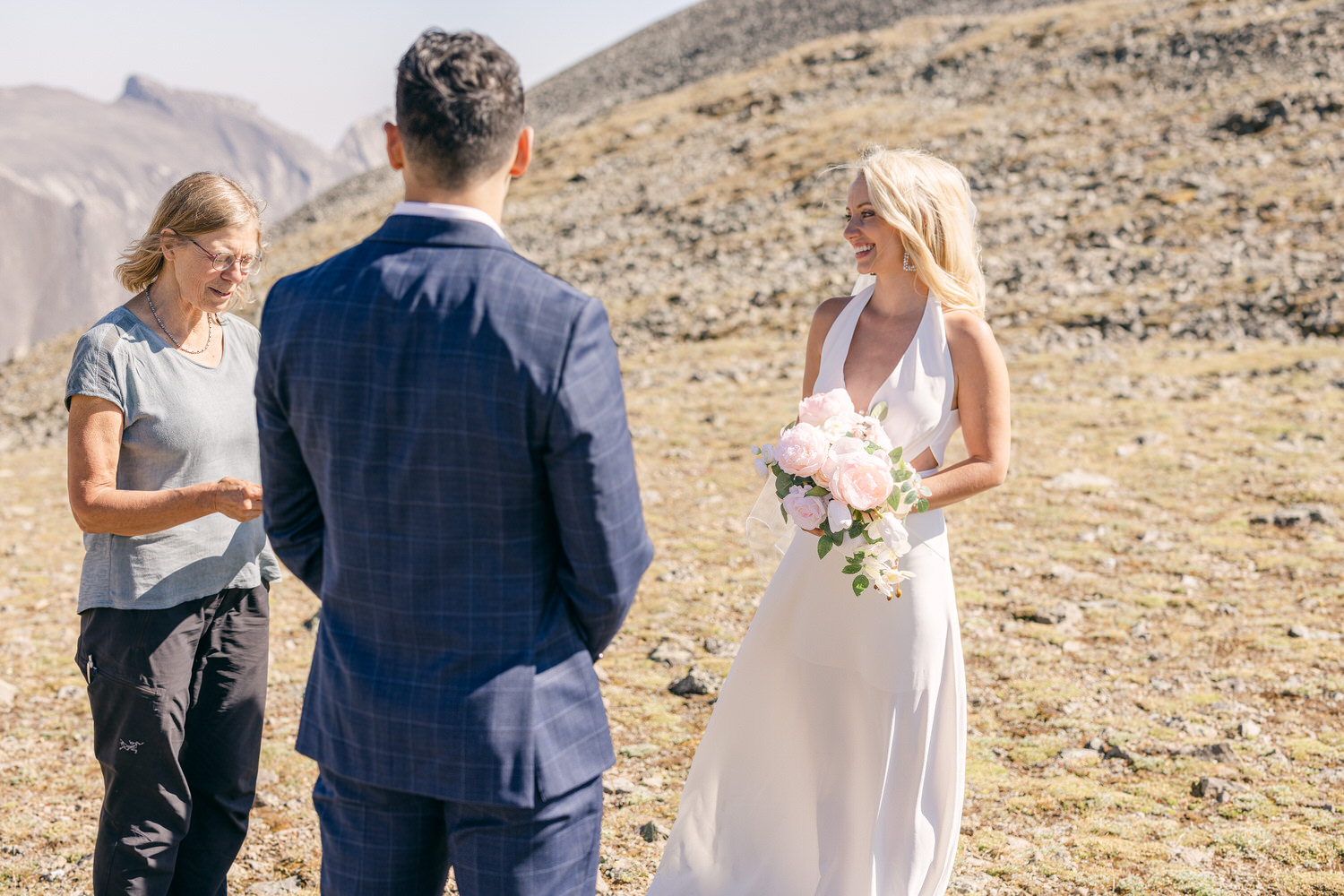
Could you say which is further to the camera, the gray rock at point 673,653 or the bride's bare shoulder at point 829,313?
the gray rock at point 673,653

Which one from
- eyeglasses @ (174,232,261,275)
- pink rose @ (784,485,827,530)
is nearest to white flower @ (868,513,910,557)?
pink rose @ (784,485,827,530)

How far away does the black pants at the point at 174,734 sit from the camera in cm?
294

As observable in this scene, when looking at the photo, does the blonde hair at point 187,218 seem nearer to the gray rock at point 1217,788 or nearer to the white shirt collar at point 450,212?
the white shirt collar at point 450,212

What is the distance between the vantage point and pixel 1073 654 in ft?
20.2

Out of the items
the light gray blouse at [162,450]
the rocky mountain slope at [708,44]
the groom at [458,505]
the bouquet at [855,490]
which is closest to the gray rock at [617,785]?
the bouquet at [855,490]

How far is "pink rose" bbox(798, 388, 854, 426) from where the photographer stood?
3.20 meters

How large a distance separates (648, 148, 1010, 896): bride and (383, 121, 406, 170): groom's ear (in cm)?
186

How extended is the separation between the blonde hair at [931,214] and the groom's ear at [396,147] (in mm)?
1861

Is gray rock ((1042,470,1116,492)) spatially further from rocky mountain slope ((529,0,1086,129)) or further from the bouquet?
rocky mountain slope ((529,0,1086,129))

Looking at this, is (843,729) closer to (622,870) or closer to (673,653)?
(622,870)

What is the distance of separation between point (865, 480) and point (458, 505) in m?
1.47

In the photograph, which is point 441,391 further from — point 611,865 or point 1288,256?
point 1288,256

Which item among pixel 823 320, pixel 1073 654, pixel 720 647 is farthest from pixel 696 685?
pixel 823 320

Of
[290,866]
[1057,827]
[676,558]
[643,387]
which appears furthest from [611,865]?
[643,387]
